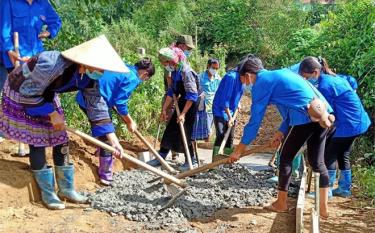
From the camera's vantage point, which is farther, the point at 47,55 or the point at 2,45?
the point at 2,45

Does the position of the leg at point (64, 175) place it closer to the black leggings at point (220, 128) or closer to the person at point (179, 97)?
the person at point (179, 97)

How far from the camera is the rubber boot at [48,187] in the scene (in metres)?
4.31

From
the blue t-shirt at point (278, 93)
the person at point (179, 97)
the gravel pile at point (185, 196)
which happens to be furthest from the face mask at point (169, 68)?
the blue t-shirt at point (278, 93)

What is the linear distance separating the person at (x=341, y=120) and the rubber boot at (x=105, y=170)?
7.52ft

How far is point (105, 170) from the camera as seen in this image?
5.32 meters

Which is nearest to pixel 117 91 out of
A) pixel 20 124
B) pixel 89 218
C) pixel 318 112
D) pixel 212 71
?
pixel 20 124

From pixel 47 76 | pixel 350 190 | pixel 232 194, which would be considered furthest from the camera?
pixel 350 190

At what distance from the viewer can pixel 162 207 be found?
451cm

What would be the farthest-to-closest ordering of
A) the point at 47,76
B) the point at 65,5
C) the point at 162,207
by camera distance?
the point at 65,5 → the point at 162,207 → the point at 47,76

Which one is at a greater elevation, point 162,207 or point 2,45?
point 2,45

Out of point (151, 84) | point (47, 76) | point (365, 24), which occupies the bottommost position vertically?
point (151, 84)

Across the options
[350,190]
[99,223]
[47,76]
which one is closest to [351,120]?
[350,190]

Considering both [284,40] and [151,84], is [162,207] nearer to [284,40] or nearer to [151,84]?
[151,84]

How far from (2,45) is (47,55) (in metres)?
1.06
